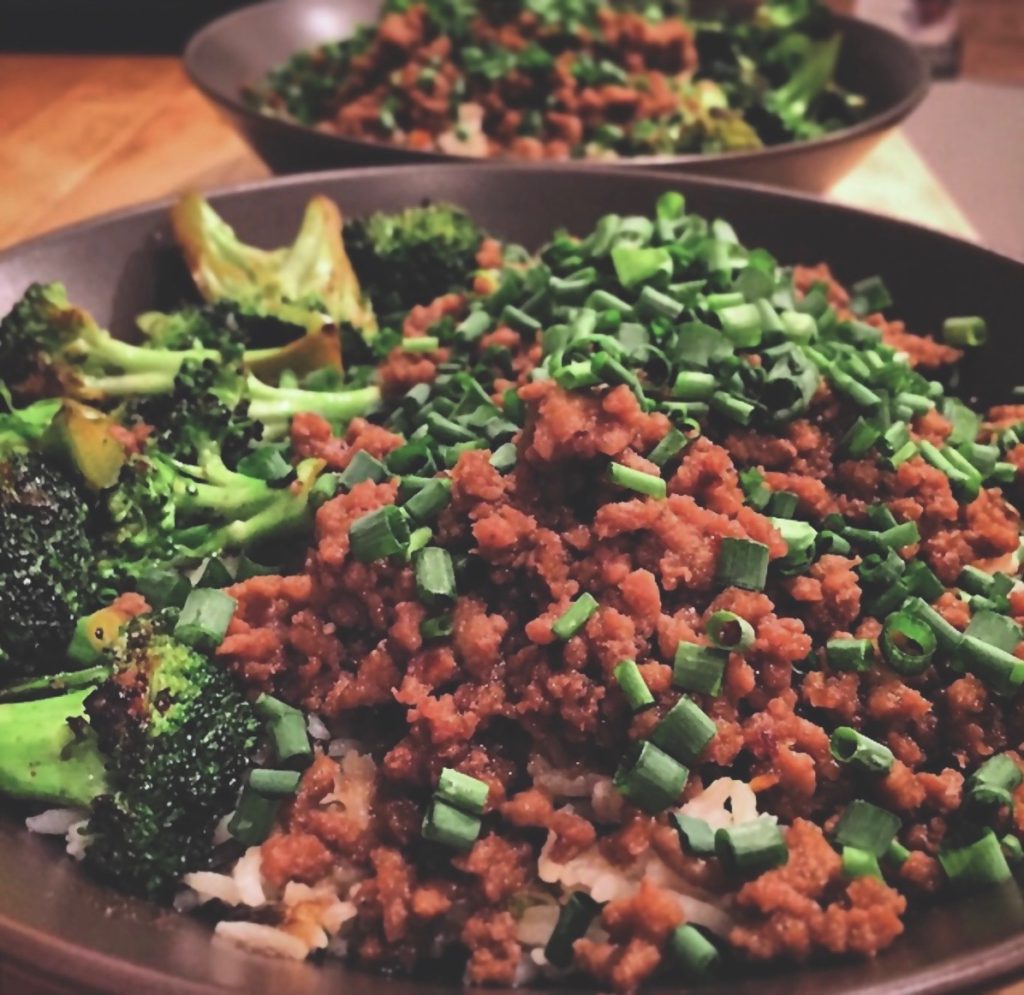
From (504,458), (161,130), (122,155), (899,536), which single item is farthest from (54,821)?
(161,130)

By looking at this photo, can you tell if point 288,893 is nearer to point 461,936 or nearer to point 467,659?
point 461,936

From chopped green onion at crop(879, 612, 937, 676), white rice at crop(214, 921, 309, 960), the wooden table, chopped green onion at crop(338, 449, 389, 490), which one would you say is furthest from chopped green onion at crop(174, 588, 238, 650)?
the wooden table

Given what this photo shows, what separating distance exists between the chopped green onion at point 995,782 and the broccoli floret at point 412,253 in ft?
4.62

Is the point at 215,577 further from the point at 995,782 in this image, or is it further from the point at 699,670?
the point at 995,782

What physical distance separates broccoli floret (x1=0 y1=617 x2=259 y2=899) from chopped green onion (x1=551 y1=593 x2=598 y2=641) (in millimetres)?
435

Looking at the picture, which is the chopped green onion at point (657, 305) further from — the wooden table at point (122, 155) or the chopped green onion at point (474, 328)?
the wooden table at point (122, 155)

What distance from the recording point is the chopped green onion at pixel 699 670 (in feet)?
4.58

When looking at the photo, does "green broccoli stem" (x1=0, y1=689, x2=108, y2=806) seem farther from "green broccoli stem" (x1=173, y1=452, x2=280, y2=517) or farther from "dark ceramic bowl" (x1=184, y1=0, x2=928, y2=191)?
"dark ceramic bowl" (x1=184, y1=0, x2=928, y2=191)

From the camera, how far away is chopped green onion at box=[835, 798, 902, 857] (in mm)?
1348

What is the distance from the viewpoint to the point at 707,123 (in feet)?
10.6

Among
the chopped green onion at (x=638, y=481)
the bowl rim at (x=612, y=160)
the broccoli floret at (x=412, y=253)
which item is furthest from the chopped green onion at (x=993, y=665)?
the bowl rim at (x=612, y=160)

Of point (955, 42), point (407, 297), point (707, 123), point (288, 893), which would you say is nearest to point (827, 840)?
point (288, 893)

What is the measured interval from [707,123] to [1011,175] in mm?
2412

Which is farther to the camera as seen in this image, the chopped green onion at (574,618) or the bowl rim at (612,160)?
the bowl rim at (612,160)
